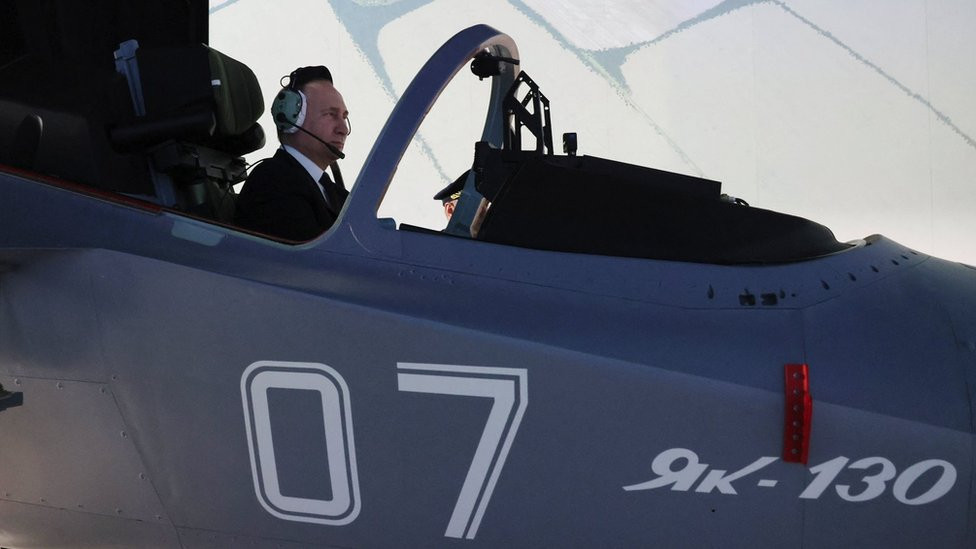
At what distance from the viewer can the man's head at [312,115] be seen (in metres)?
2.85

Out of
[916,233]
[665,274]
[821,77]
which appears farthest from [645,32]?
[665,274]

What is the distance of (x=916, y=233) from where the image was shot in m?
6.48

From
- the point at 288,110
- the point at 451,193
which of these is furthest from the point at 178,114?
the point at 451,193

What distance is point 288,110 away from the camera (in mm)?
2842

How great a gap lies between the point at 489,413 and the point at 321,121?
1.50m

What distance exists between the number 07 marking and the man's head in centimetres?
121

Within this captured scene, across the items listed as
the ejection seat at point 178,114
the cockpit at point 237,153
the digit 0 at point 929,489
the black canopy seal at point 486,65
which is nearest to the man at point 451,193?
the cockpit at point 237,153

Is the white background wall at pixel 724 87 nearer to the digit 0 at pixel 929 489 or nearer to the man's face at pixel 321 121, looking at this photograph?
the man's face at pixel 321 121

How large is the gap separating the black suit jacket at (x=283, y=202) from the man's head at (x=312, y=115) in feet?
0.65

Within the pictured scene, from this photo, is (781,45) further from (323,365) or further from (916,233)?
(323,365)

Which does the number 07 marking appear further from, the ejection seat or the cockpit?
the ejection seat

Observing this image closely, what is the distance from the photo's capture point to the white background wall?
647cm

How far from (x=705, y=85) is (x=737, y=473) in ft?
17.9

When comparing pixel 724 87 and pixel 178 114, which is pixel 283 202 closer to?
pixel 178 114
